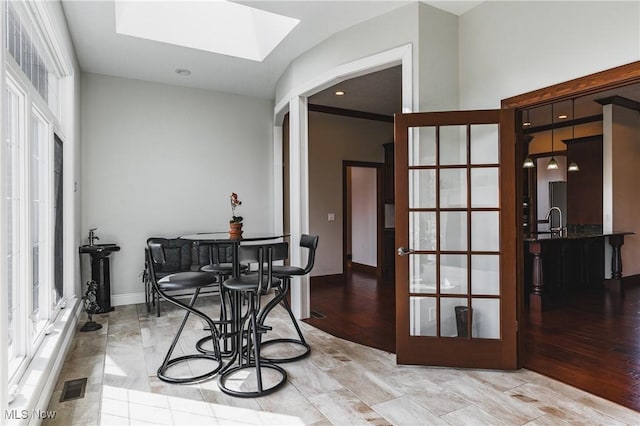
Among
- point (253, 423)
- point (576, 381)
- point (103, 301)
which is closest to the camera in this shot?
point (253, 423)

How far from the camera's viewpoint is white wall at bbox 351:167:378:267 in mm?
7504

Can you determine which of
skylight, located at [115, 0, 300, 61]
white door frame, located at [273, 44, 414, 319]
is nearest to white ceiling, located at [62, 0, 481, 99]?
skylight, located at [115, 0, 300, 61]

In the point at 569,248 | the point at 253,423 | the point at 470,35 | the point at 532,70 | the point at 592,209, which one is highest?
the point at 470,35

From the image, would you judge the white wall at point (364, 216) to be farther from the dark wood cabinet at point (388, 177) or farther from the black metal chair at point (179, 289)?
the black metal chair at point (179, 289)

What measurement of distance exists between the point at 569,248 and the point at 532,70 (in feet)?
12.0

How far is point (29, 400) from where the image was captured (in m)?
2.04

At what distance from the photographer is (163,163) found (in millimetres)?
5316

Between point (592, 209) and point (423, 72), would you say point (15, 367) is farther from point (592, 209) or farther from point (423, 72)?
point (592, 209)

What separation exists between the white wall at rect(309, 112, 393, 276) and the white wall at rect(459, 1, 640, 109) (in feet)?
11.2

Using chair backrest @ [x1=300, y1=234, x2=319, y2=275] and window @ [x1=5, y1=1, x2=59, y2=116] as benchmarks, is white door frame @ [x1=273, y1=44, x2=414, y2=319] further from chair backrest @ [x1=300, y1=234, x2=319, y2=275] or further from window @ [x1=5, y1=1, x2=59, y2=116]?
window @ [x1=5, y1=1, x2=59, y2=116]

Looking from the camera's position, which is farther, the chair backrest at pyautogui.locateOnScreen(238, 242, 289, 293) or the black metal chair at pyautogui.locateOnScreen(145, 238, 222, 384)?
the black metal chair at pyautogui.locateOnScreen(145, 238, 222, 384)

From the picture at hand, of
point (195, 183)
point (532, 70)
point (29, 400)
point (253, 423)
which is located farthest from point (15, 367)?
point (532, 70)

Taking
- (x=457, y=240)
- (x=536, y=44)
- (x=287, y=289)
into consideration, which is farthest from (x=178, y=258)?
(x=536, y=44)

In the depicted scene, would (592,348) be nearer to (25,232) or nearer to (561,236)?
(561,236)
